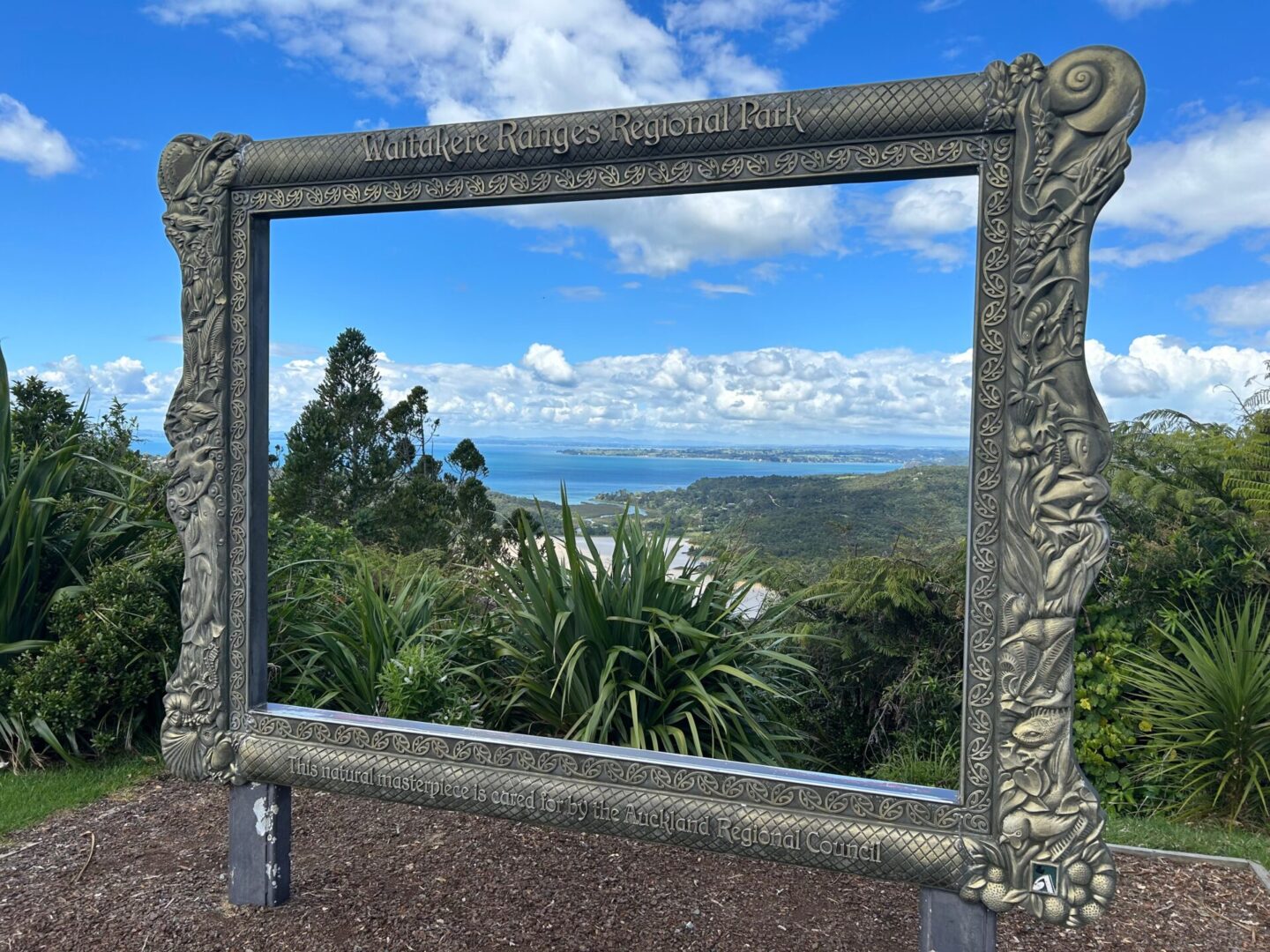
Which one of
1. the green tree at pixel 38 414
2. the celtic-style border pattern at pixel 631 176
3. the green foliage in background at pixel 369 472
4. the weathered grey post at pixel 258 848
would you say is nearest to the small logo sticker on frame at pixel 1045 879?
the celtic-style border pattern at pixel 631 176

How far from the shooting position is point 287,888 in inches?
120

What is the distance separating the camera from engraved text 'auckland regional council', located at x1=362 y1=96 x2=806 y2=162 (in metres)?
2.40

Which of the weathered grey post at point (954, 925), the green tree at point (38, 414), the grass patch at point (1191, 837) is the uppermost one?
the green tree at point (38, 414)

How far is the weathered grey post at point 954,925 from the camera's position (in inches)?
92.4

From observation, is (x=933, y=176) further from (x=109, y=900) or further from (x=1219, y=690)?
(x=109, y=900)

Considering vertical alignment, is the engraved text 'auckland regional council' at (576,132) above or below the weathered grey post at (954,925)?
above

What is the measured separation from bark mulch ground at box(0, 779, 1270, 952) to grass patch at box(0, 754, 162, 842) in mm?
166

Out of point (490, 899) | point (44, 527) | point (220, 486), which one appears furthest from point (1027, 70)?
point (44, 527)

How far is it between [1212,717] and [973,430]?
286cm

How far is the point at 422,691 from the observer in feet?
12.8

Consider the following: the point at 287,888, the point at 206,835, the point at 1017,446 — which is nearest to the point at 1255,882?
the point at 1017,446

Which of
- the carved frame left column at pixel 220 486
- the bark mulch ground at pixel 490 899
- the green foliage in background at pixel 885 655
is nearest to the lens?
the bark mulch ground at pixel 490 899

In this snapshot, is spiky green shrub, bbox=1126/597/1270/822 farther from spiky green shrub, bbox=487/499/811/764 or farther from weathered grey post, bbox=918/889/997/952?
weathered grey post, bbox=918/889/997/952

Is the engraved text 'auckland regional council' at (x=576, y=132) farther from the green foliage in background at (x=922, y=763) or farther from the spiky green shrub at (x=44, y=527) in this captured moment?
the spiky green shrub at (x=44, y=527)
